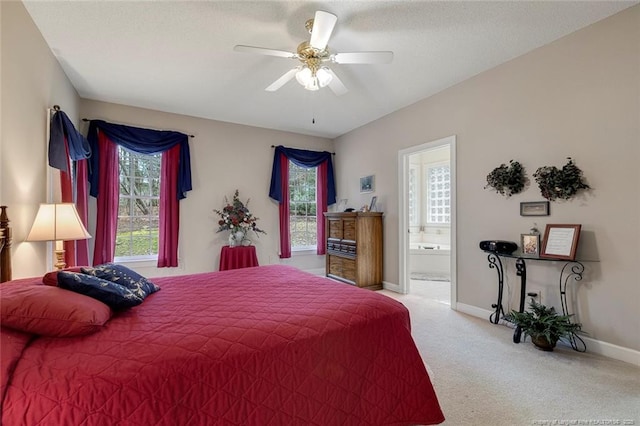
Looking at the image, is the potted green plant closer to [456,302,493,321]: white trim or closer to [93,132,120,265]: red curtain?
[456,302,493,321]: white trim

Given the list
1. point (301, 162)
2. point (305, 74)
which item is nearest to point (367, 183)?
point (301, 162)

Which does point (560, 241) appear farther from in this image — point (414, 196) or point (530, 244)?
point (414, 196)

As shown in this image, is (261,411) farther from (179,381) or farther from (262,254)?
(262,254)

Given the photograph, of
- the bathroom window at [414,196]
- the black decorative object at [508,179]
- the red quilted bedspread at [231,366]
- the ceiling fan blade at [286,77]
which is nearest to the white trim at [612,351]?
the black decorative object at [508,179]

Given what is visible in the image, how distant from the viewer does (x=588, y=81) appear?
2539 millimetres

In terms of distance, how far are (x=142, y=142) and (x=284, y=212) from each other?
2469 mm

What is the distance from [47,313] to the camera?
3.82ft

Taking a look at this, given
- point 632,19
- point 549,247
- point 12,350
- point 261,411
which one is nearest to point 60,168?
point 12,350

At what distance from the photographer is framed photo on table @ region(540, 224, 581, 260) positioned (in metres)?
2.49

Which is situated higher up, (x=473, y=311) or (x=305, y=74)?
(x=305, y=74)

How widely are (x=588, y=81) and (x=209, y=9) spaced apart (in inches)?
128

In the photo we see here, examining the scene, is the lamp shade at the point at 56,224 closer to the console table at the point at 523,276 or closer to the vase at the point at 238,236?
the vase at the point at 238,236

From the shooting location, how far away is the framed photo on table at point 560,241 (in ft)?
8.18

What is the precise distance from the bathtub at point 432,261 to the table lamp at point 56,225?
5043mm
